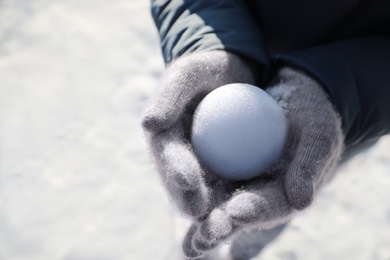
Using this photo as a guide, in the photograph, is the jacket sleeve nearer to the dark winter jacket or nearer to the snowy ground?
the dark winter jacket

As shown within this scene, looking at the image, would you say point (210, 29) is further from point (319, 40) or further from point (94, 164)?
point (94, 164)

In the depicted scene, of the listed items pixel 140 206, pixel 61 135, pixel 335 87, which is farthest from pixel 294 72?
pixel 61 135

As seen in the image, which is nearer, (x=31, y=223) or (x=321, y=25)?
(x=321, y=25)

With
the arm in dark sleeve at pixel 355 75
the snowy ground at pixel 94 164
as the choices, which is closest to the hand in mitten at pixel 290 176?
the arm in dark sleeve at pixel 355 75

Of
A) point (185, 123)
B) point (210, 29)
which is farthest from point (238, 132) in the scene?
point (210, 29)

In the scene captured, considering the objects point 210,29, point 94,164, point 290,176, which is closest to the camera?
point 290,176

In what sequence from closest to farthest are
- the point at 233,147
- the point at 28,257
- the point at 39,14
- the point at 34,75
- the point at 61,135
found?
the point at 233,147 → the point at 28,257 → the point at 61,135 → the point at 34,75 → the point at 39,14

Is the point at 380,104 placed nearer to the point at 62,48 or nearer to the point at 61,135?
the point at 61,135
